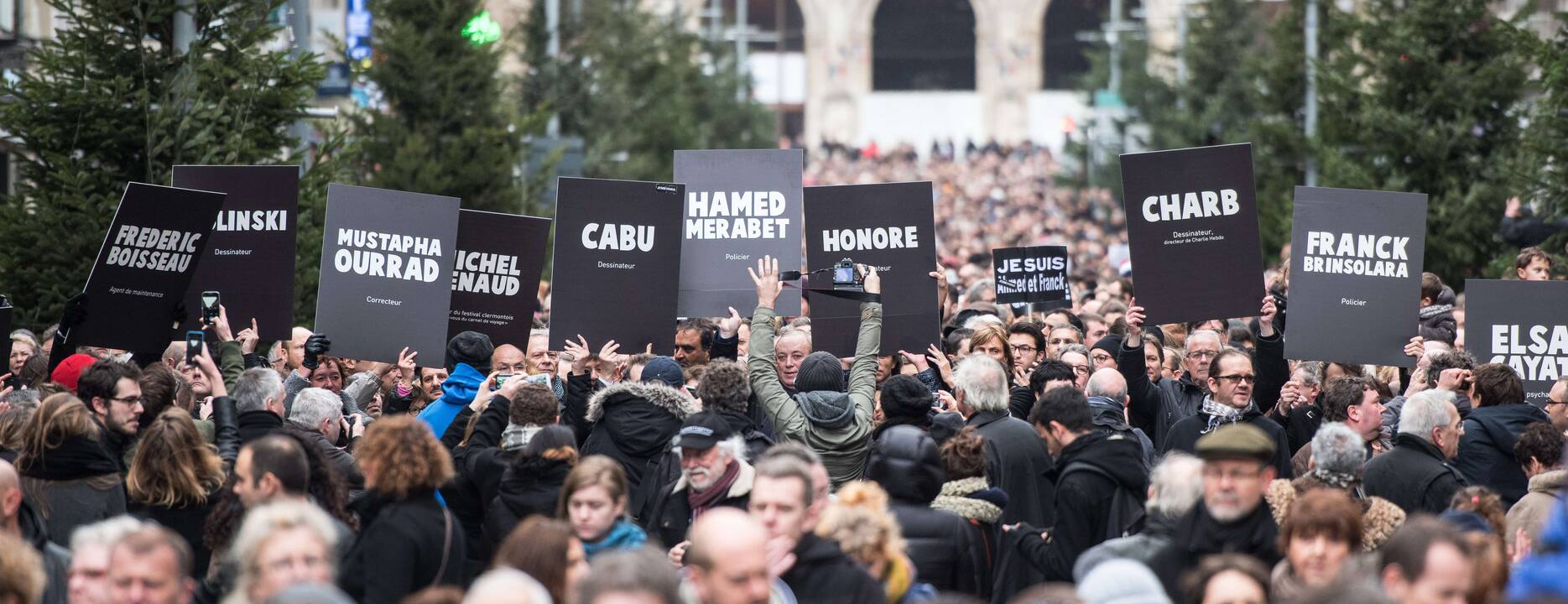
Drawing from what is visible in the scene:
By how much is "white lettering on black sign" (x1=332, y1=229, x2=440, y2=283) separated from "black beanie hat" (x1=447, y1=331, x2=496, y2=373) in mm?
1290

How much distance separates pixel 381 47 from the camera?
21.2 m

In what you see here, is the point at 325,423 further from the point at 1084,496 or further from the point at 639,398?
the point at 1084,496

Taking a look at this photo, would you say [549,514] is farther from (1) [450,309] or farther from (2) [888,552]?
(1) [450,309]

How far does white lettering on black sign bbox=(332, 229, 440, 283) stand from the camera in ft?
35.2

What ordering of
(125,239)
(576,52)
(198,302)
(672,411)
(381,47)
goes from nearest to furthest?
(672,411), (125,239), (198,302), (381,47), (576,52)

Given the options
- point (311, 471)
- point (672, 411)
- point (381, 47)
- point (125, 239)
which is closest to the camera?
point (311, 471)

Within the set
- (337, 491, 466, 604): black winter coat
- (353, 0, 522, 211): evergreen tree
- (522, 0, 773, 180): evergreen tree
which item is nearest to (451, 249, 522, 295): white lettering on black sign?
(337, 491, 466, 604): black winter coat

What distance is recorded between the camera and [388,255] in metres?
10.7

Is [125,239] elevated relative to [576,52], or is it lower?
lower

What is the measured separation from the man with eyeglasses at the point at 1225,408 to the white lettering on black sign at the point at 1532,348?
2151 mm

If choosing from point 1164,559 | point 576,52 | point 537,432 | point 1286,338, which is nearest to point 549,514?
point 537,432

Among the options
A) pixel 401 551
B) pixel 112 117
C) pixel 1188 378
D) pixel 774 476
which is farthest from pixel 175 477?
pixel 112 117

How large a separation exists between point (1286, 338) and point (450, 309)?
14.5 ft

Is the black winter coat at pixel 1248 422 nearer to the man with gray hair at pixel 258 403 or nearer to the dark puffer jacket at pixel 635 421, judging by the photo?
the dark puffer jacket at pixel 635 421
